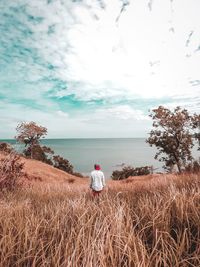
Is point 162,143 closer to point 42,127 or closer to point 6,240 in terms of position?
point 42,127

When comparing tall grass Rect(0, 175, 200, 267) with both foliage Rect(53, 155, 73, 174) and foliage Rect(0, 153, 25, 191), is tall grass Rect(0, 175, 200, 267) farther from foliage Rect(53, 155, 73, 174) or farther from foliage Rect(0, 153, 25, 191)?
foliage Rect(53, 155, 73, 174)

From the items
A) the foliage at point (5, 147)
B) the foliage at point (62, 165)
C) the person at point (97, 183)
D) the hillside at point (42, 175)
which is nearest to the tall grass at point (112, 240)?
the person at point (97, 183)

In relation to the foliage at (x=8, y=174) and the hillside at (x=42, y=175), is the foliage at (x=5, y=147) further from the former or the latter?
the hillside at (x=42, y=175)

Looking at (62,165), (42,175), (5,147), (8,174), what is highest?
(5,147)

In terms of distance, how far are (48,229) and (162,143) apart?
40954mm

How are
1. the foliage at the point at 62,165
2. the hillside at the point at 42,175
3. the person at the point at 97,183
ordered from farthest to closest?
1. the foliage at the point at 62,165
2. the hillside at the point at 42,175
3. the person at the point at 97,183

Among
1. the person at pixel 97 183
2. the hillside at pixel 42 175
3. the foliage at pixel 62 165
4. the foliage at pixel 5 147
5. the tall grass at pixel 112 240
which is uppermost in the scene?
the foliage at pixel 5 147

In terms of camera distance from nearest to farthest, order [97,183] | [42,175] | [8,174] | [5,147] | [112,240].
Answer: [112,240]
[97,183]
[8,174]
[5,147]
[42,175]

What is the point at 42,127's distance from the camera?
2547 inches

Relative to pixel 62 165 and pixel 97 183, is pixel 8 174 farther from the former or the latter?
pixel 62 165

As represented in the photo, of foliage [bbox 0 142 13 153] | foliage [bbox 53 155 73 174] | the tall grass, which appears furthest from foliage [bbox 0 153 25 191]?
foliage [bbox 53 155 73 174]

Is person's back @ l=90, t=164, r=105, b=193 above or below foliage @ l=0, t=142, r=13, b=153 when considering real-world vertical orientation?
below

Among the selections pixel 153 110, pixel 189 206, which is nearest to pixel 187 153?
pixel 153 110

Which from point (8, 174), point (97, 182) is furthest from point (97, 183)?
point (8, 174)
